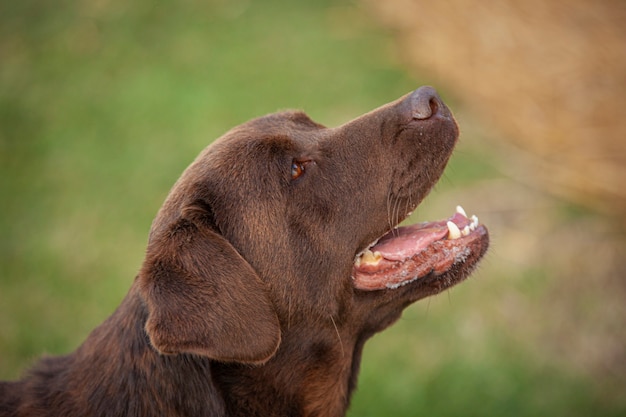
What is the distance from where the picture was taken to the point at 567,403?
16.4 feet

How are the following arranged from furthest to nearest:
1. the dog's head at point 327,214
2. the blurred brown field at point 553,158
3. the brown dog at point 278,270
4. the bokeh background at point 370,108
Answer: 1. the blurred brown field at point 553,158
2. the bokeh background at point 370,108
3. the dog's head at point 327,214
4. the brown dog at point 278,270

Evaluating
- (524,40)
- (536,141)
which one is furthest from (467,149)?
(524,40)

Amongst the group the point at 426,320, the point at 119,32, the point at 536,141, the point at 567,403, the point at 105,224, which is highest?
the point at 119,32

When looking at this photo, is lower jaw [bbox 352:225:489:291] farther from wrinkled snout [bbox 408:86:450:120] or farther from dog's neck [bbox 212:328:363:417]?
wrinkled snout [bbox 408:86:450:120]

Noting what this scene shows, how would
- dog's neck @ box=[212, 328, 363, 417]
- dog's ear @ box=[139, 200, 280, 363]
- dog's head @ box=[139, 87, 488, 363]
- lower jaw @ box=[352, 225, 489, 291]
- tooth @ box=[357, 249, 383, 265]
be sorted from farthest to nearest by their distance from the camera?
tooth @ box=[357, 249, 383, 265], lower jaw @ box=[352, 225, 489, 291], dog's head @ box=[139, 87, 488, 363], dog's neck @ box=[212, 328, 363, 417], dog's ear @ box=[139, 200, 280, 363]

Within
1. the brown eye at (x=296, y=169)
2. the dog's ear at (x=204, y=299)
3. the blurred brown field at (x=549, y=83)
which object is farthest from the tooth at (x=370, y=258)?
the blurred brown field at (x=549, y=83)

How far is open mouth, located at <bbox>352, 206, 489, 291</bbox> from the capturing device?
11.6ft

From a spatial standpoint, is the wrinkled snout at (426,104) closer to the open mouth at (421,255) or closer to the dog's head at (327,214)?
the dog's head at (327,214)

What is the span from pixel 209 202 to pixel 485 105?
5520mm

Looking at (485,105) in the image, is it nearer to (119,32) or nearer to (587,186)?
(587,186)

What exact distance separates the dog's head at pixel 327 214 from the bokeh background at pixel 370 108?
2.01m

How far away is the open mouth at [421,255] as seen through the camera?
11.6 feet

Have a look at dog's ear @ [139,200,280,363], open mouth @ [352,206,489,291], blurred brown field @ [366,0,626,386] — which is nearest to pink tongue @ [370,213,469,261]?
open mouth @ [352,206,489,291]

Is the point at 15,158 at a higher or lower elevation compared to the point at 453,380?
higher
